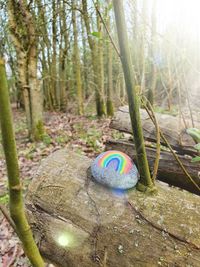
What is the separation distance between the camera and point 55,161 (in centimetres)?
210

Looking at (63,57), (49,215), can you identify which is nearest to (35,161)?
(49,215)

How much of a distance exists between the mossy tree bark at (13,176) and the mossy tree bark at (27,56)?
618 centimetres

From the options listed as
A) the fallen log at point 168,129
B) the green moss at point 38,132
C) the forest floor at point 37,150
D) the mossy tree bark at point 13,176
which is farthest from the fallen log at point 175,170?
the green moss at point 38,132

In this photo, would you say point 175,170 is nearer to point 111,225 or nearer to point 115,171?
point 115,171

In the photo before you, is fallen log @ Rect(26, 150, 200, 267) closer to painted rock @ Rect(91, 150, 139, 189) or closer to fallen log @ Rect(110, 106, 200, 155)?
painted rock @ Rect(91, 150, 139, 189)

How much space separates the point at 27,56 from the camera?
652 cm

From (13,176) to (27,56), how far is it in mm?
6400

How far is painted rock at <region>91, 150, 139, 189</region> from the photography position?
1747 mm

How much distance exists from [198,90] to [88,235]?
30.3 feet

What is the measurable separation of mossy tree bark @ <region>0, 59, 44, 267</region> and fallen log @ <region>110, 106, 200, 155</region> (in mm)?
1821

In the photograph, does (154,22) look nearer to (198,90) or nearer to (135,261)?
(198,90)

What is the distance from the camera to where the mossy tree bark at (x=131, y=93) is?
1.21 metres

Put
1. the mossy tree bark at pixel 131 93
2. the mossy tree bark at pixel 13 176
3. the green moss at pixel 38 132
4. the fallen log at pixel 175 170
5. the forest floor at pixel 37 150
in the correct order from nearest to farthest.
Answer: the mossy tree bark at pixel 13 176 → the mossy tree bark at pixel 131 93 → the fallen log at pixel 175 170 → the forest floor at pixel 37 150 → the green moss at pixel 38 132

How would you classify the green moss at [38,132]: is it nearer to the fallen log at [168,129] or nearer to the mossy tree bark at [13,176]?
the fallen log at [168,129]
